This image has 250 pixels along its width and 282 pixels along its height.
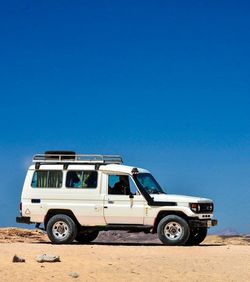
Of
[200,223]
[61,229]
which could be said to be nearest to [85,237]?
→ [61,229]

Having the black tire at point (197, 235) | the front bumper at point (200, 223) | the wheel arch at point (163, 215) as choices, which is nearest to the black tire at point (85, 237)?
the wheel arch at point (163, 215)

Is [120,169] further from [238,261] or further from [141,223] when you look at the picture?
[238,261]

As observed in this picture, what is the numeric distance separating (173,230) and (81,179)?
10.9 feet

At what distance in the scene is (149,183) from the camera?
76.1ft

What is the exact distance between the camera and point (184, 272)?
611 inches

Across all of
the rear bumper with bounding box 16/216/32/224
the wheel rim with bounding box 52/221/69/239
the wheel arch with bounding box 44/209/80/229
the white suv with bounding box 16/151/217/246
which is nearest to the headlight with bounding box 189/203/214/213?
the white suv with bounding box 16/151/217/246

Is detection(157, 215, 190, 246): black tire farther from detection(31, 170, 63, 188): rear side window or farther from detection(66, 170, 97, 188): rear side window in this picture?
detection(31, 170, 63, 188): rear side window

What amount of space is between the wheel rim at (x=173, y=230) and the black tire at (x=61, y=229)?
2913 mm

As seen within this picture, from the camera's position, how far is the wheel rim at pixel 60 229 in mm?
23062

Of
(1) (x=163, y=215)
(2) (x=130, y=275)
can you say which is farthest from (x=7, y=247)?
A: (2) (x=130, y=275)

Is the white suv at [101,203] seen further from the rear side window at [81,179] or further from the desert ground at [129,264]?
Answer: the desert ground at [129,264]

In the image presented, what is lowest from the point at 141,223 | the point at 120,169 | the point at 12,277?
the point at 12,277

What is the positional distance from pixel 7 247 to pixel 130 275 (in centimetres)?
634

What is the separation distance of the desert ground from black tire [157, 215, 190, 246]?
1.14 metres
